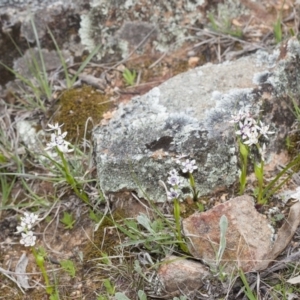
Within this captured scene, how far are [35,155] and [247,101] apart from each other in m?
1.06

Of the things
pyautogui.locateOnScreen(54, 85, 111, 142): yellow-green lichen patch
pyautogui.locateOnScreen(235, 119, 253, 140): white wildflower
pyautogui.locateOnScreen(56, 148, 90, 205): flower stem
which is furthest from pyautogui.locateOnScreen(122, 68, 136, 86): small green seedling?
pyautogui.locateOnScreen(235, 119, 253, 140): white wildflower

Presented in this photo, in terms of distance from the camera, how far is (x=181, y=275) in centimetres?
218

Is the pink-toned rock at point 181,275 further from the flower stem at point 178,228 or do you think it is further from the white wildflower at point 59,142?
the white wildflower at point 59,142

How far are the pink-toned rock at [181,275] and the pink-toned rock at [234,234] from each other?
47 millimetres

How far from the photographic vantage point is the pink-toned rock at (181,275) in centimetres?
217

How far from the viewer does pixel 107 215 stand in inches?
100

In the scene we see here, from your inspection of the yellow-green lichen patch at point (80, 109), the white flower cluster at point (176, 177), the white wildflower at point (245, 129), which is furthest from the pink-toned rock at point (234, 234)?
the yellow-green lichen patch at point (80, 109)

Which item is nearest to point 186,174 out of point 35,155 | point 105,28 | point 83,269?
point 83,269

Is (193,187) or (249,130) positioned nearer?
(249,130)

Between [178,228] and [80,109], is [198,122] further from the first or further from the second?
[80,109]

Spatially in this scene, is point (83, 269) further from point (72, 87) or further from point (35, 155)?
point (72, 87)

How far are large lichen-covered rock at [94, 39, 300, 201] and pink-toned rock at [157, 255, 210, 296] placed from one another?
33 cm

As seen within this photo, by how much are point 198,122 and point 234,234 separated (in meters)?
0.56

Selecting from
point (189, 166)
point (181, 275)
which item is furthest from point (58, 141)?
point (181, 275)
